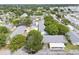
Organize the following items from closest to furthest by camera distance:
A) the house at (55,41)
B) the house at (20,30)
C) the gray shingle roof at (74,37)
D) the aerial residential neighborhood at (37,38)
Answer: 1. the aerial residential neighborhood at (37,38)
2. the house at (55,41)
3. the gray shingle roof at (74,37)
4. the house at (20,30)

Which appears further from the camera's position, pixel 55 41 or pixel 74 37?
pixel 74 37

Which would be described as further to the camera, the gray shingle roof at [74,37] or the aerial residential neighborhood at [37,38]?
the gray shingle roof at [74,37]

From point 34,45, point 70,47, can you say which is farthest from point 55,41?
point 34,45

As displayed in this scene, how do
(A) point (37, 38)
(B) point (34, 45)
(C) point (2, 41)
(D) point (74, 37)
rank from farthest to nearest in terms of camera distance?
(D) point (74, 37), (C) point (2, 41), (A) point (37, 38), (B) point (34, 45)

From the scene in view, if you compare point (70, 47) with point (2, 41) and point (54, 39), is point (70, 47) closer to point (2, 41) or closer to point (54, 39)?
point (54, 39)

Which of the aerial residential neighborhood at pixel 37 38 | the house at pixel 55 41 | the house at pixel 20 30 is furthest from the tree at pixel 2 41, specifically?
the house at pixel 55 41

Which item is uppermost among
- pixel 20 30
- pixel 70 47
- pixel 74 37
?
pixel 20 30

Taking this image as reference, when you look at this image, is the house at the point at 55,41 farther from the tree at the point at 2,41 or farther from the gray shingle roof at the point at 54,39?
the tree at the point at 2,41
